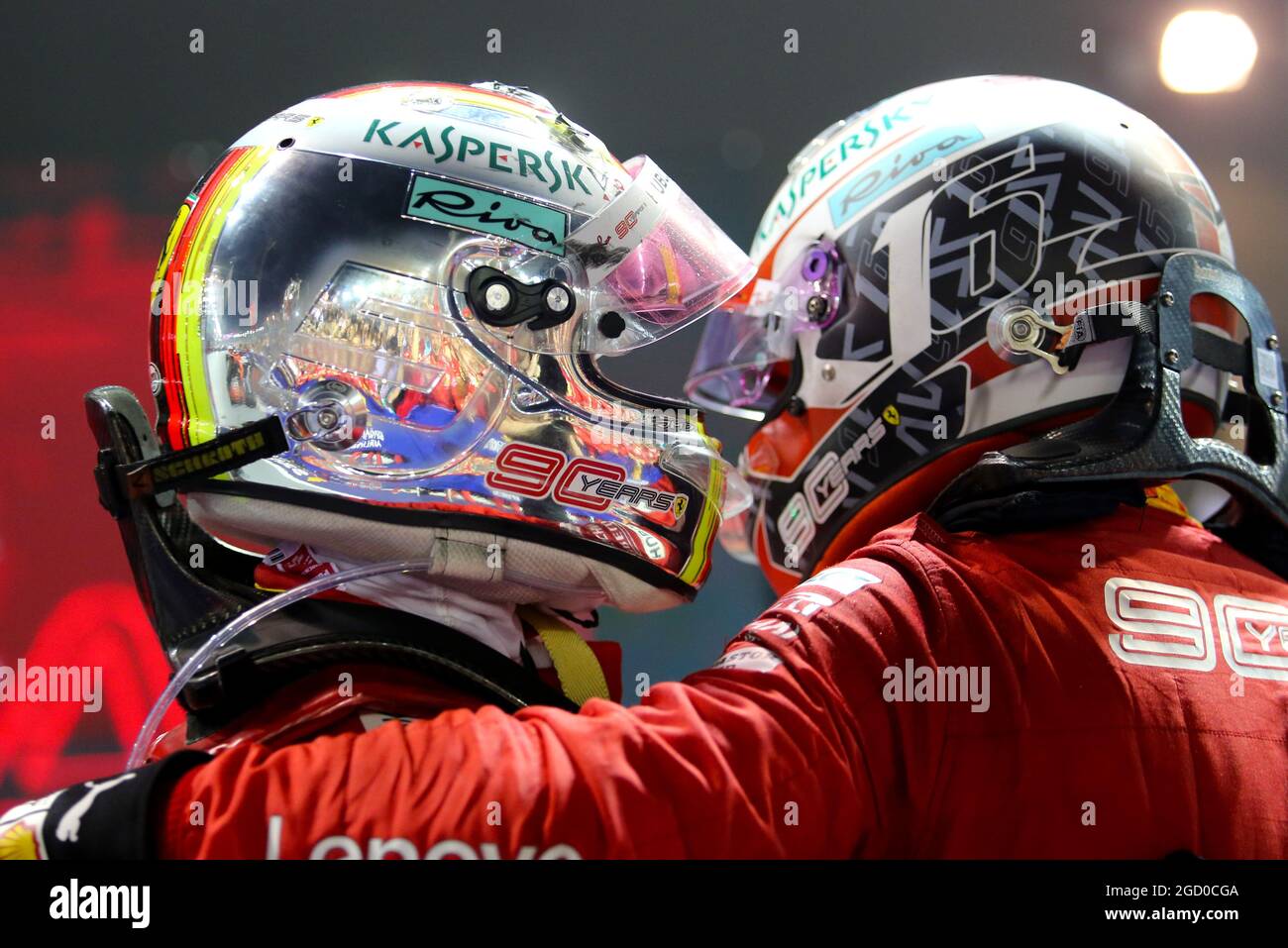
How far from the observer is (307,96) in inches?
70.2

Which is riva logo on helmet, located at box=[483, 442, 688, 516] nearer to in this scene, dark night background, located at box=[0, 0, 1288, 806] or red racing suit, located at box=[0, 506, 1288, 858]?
red racing suit, located at box=[0, 506, 1288, 858]

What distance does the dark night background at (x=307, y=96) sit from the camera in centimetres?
166

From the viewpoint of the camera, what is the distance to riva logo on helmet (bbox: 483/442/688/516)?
4.25 feet

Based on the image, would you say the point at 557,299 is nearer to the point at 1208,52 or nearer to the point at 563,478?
the point at 563,478

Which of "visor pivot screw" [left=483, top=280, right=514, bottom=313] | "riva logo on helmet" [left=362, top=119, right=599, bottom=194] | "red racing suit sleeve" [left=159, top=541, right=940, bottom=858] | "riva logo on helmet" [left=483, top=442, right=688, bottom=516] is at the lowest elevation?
"red racing suit sleeve" [left=159, top=541, right=940, bottom=858]

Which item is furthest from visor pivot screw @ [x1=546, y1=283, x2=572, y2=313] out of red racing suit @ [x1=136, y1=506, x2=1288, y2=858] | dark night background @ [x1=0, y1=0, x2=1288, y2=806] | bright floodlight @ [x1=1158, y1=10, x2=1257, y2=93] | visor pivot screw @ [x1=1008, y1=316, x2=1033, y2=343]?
bright floodlight @ [x1=1158, y1=10, x2=1257, y2=93]

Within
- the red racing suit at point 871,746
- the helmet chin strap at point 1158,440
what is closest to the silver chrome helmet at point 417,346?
the red racing suit at point 871,746

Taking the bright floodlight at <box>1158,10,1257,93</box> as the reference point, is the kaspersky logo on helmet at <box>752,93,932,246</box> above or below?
below

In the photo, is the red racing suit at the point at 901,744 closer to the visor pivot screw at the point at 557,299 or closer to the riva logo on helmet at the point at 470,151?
the visor pivot screw at the point at 557,299

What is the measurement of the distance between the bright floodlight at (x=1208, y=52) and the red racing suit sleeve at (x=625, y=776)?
1329 mm

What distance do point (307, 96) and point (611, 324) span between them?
0.73m

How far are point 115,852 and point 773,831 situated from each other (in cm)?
55

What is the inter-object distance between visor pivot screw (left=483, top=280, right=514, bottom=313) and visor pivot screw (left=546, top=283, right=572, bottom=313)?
0.05 metres

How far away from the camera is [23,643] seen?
175cm
